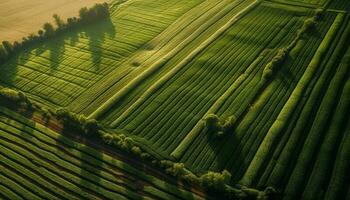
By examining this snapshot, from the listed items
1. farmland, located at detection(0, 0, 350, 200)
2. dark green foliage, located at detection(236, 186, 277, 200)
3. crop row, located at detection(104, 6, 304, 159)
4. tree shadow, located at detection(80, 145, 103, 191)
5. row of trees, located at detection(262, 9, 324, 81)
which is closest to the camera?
dark green foliage, located at detection(236, 186, 277, 200)

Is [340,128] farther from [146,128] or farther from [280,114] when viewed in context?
[146,128]

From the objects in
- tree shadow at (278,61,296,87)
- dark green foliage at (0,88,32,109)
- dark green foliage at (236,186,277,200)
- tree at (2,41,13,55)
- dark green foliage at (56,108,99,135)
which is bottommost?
dark green foliage at (0,88,32,109)

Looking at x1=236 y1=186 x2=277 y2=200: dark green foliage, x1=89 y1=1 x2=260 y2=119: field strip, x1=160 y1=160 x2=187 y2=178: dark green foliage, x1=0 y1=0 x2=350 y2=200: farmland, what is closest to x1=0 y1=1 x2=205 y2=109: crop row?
x1=0 y1=0 x2=350 y2=200: farmland

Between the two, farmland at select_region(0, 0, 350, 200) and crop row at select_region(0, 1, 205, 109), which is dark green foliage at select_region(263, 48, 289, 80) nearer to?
farmland at select_region(0, 0, 350, 200)

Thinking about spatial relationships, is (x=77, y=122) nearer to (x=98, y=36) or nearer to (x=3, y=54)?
(x=98, y=36)

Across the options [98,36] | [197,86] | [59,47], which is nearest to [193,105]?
[197,86]

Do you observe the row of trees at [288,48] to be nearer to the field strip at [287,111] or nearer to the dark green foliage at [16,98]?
the field strip at [287,111]
